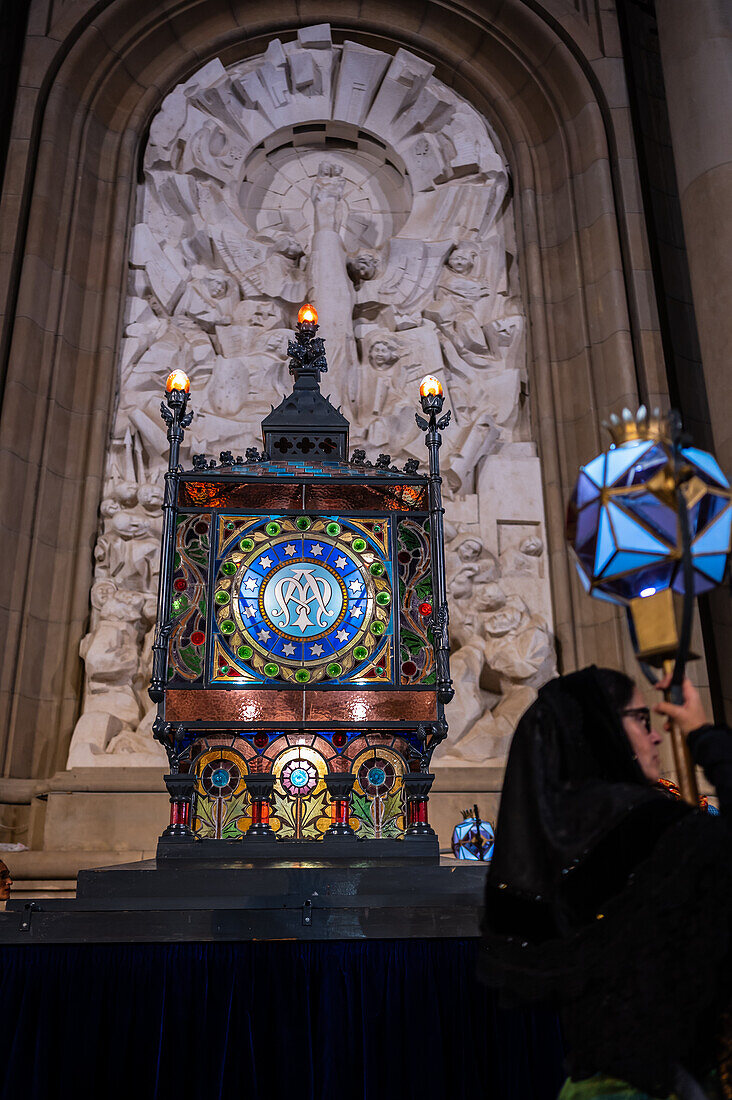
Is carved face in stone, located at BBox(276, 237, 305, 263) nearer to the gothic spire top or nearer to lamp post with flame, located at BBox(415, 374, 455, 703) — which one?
the gothic spire top

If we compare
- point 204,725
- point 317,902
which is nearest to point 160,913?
point 317,902

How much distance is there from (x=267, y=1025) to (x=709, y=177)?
249 inches

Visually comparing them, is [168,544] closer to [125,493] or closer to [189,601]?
[189,601]

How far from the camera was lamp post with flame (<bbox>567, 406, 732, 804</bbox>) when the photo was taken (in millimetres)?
1914

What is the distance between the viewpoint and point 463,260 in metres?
8.31

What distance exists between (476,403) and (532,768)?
6.31 meters

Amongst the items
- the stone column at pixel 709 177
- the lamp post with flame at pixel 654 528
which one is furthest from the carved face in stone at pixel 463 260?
the lamp post with flame at pixel 654 528

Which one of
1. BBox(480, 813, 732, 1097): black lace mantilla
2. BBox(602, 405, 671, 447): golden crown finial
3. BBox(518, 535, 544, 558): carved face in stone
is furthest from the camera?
BBox(518, 535, 544, 558): carved face in stone

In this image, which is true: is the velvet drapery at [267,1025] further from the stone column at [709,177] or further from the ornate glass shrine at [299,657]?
the stone column at [709,177]

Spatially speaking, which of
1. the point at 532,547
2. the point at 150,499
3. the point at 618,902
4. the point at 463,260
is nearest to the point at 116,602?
the point at 150,499

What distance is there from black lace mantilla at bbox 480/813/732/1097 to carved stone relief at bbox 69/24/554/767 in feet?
16.1

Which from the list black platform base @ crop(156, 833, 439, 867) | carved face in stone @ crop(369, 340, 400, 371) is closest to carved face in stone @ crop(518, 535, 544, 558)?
carved face in stone @ crop(369, 340, 400, 371)

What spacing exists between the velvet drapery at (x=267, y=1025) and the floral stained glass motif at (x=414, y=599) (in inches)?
56.7

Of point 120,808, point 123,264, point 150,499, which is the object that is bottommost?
point 120,808
